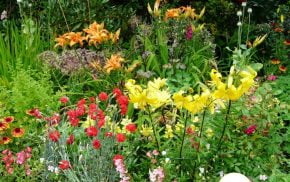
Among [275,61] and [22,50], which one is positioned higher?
[22,50]

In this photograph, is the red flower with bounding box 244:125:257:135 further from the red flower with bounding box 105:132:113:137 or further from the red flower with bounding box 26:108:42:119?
the red flower with bounding box 26:108:42:119

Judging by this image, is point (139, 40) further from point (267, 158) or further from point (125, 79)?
point (267, 158)

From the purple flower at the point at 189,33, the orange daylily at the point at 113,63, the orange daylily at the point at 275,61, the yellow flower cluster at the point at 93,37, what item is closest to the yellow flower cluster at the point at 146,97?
the orange daylily at the point at 113,63

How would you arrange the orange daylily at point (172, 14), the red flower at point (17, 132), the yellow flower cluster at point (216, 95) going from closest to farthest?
the yellow flower cluster at point (216, 95), the red flower at point (17, 132), the orange daylily at point (172, 14)

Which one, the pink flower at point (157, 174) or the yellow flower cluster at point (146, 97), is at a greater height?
the yellow flower cluster at point (146, 97)

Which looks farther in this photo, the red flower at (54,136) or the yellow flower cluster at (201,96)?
the red flower at (54,136)

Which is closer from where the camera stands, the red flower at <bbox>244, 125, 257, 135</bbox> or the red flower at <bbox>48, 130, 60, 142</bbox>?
the red flower at <bbox>48, 130, 60, 142</bbox>

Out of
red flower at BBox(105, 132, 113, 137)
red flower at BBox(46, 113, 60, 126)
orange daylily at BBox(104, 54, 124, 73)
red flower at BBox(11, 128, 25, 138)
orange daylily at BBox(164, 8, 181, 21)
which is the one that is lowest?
red flower at BBox(11, 128, 25, 138)

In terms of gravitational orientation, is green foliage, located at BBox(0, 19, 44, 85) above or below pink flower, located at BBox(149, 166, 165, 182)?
above

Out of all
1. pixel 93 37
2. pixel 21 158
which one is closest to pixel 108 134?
pixel 21 158

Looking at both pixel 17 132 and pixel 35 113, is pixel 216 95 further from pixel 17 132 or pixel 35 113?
pixel 17 132

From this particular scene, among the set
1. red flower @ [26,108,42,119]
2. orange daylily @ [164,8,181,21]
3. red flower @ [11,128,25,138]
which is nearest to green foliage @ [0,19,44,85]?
red flower @ [26,108,42,119]

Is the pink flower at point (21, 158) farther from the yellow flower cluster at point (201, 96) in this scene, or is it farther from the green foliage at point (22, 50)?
the green foliage at point (22, 50)

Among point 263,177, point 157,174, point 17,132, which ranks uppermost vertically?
point 17,132
